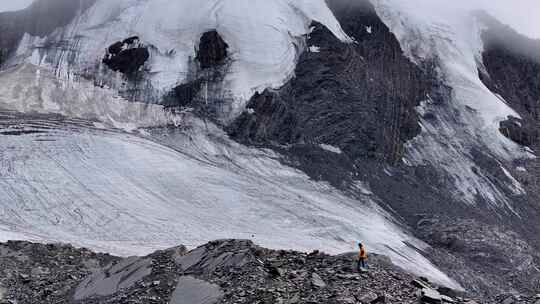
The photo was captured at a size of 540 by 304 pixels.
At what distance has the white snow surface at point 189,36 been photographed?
39344mm

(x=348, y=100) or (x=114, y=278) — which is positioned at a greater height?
(x=348, y=100)

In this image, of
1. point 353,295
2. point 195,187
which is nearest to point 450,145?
point 195,187

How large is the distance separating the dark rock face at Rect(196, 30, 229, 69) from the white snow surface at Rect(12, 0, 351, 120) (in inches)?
15.7

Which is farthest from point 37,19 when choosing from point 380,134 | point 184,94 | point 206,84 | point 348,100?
point 380,134

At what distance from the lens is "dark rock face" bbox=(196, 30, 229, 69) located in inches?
1567

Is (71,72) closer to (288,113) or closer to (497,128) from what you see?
(288,113)

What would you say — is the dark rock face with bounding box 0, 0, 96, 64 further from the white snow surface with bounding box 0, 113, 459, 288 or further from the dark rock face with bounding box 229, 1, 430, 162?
the dark rock face with bounding box 229, 1, 430, 162

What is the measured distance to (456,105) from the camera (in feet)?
137

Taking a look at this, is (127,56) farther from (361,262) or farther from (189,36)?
(361,262)

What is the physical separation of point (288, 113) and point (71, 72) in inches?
465

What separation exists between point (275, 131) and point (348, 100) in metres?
4.82

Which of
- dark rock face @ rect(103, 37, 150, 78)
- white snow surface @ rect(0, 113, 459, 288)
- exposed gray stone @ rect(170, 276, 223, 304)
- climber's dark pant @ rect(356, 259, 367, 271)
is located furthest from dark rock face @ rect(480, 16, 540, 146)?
exposed gray stone @ rect(170, 276, 223, 304)

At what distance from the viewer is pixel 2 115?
35000 mm

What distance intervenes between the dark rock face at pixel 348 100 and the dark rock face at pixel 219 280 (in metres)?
16.4
